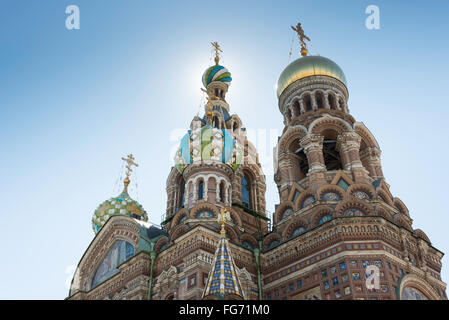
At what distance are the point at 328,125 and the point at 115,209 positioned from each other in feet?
32.6

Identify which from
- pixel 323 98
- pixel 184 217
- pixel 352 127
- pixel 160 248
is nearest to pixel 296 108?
pixel 323 98

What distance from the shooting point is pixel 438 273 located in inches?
595

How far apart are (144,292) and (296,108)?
911cm

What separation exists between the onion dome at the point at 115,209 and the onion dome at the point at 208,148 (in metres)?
3.75

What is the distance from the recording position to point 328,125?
17859mm

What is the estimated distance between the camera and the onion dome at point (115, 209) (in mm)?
21703

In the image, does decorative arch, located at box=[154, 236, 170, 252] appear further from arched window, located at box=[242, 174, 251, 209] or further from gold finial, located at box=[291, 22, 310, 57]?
gold finial, located at box=[291, 22, 310, 57]

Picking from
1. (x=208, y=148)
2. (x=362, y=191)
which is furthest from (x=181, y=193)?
(x=362, y=191)

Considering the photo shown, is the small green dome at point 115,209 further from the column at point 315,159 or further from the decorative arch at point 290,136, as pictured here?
the column at point 315,159

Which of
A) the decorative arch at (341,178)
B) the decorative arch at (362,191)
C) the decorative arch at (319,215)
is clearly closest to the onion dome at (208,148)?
the decorative arch at (341,178)

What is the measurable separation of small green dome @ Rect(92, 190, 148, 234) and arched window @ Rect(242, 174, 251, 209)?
4527 millimetres

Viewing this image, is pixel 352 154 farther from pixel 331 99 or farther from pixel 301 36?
pixel 301 36
